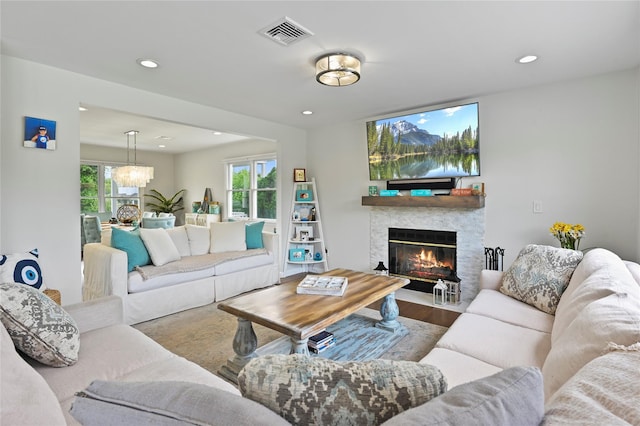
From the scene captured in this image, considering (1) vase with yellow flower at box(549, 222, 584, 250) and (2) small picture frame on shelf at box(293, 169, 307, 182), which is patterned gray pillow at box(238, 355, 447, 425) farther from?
(2) small picture frame on shelf at box(293, 169, 307, 182)

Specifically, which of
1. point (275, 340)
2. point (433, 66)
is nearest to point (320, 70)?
point (433, 66)

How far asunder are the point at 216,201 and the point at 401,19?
6111 millimetres

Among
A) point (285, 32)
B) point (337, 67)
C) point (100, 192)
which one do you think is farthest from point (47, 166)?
point (100, 192)

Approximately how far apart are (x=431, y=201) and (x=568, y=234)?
4.34 ft

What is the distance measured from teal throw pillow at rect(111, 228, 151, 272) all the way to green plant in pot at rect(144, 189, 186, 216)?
4.89 meters

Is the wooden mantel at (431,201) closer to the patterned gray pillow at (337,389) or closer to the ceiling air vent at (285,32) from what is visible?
the ceiling air vent at (285,32)

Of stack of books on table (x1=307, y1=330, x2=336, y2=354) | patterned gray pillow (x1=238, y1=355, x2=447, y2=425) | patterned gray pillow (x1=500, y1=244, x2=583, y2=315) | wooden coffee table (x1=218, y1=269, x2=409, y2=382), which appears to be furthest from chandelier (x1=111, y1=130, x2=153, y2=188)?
patterned gray pillow (x1=238, y1=355, x2=447, y2=425)

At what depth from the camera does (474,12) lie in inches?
76.1

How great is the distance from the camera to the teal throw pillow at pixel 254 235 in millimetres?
4414

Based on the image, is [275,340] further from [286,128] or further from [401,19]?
[286,128]

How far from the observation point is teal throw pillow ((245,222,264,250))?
4.41m

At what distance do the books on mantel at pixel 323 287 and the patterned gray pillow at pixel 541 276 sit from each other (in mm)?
1284

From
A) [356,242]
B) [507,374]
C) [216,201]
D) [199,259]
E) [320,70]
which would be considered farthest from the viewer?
[216,201]

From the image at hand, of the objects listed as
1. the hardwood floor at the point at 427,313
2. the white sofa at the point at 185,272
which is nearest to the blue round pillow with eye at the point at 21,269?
the white sofa at the point at 185,272
